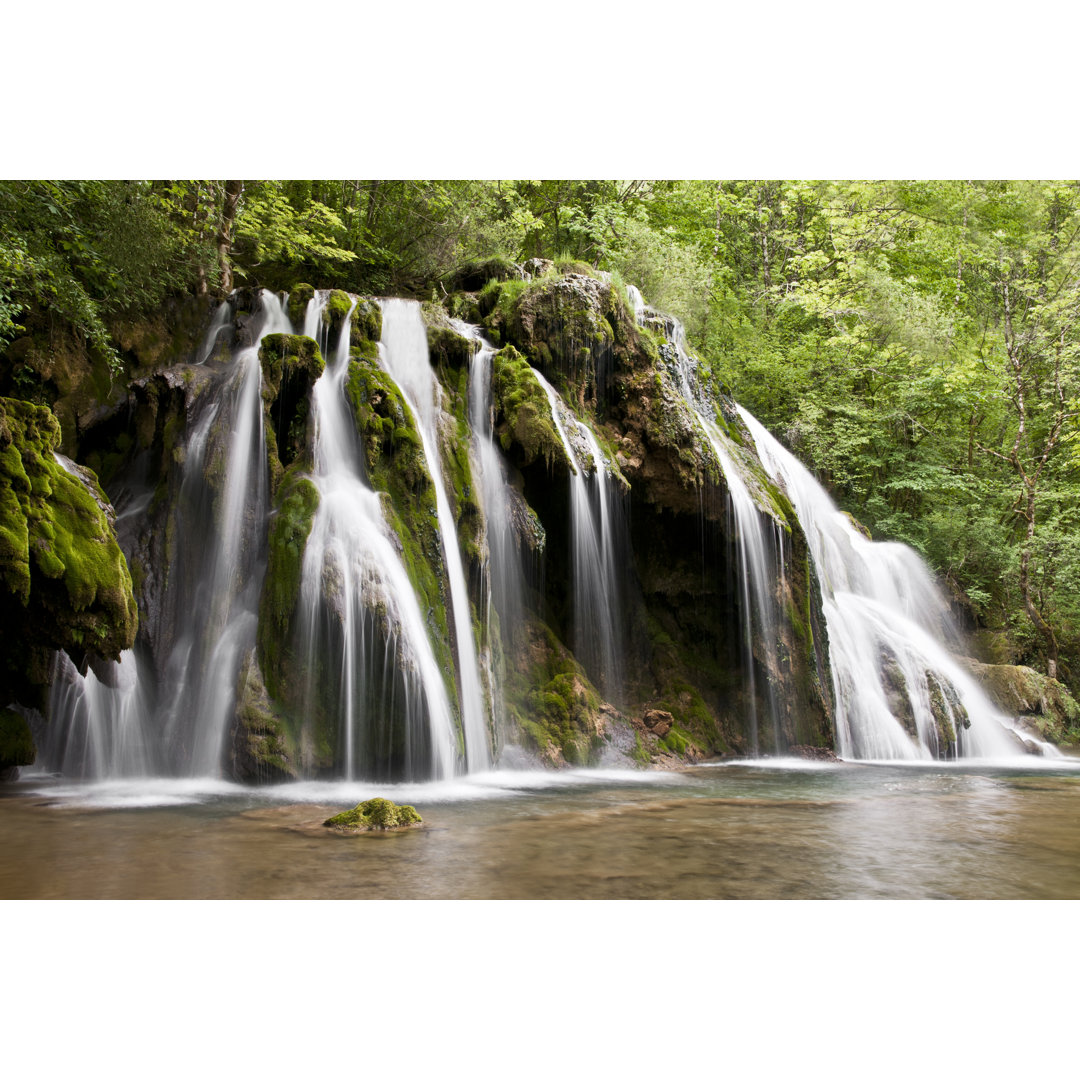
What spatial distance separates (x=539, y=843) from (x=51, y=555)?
13.2ft

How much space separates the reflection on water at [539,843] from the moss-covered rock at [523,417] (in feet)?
13.2

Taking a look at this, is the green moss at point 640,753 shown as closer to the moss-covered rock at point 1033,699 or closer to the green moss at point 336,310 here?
the green moss at point 336,310

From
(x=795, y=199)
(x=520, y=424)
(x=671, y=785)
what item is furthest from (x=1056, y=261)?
(x=671, y=785)

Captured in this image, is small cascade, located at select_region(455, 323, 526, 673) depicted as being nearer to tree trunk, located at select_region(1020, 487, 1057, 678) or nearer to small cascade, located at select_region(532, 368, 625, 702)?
small cascade, located at select_region(532, 368, 625, 702)

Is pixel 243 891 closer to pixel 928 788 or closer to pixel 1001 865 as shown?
pixel 1001 865

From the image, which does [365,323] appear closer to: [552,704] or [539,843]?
[552,704]

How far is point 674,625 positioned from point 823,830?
534cm

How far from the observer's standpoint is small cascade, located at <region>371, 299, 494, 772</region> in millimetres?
7930

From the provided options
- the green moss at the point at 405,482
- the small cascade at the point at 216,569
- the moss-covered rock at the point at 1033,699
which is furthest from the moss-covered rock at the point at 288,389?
the moss-covered rock at the point at 1033,699

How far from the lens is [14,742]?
6.93 metres

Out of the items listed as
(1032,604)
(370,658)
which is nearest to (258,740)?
(370,658)

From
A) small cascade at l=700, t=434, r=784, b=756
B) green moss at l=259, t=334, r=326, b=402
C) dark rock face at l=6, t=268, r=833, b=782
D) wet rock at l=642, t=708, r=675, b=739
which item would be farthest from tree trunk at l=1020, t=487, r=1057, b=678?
green moss at l=259, t=334, r=326, b=402

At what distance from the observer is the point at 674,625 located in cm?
1092

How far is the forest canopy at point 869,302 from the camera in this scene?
46.0 feet
